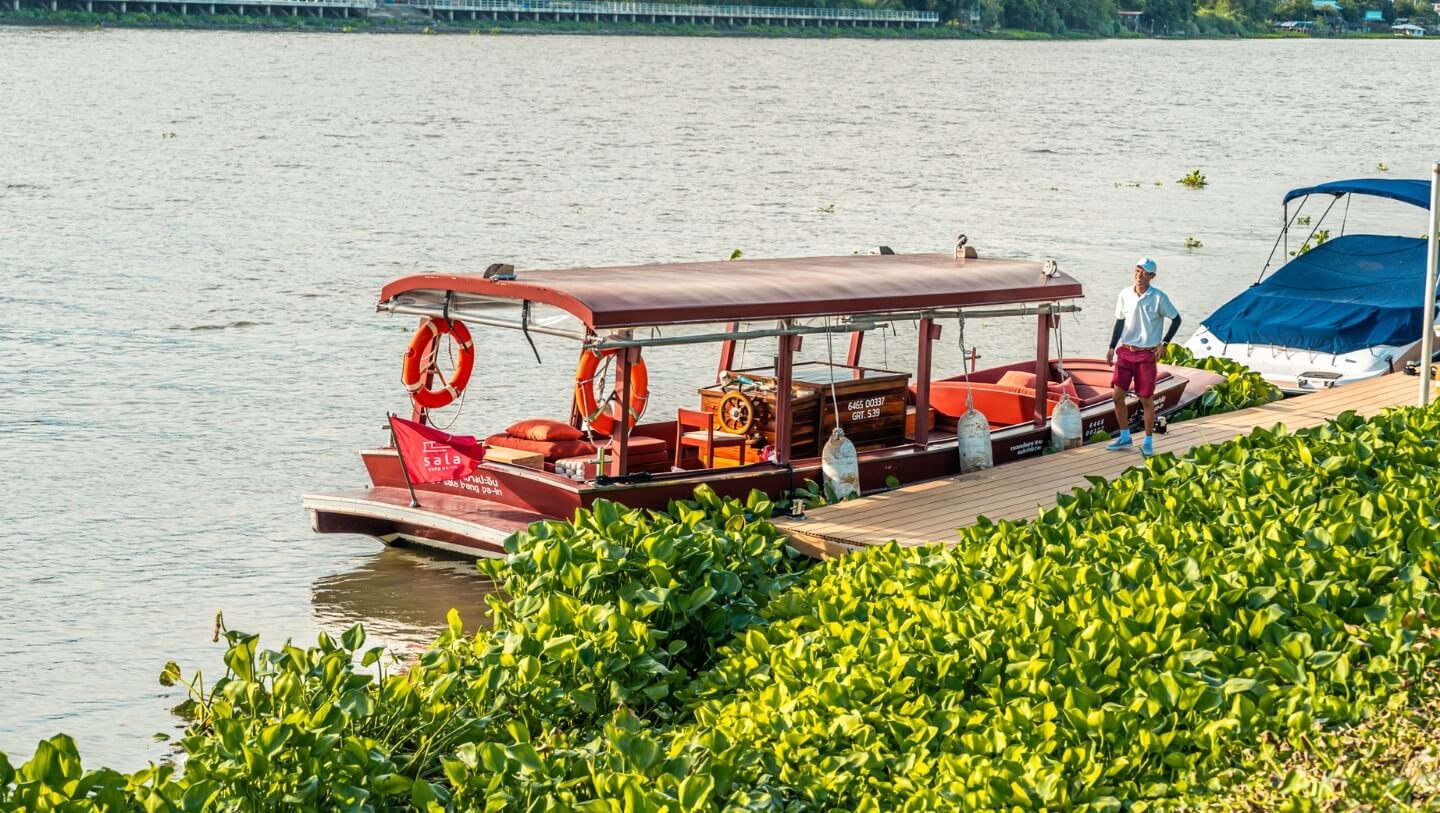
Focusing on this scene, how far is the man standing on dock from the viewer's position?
1611cm

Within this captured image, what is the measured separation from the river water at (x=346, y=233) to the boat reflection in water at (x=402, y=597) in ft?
0.17

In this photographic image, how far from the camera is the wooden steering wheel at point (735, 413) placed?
15242 mm

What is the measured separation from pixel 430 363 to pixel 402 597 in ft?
7.05

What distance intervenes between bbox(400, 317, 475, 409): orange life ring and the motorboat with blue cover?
11367 mm

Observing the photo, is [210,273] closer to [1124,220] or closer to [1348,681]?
[1124,220]

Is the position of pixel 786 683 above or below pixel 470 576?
above

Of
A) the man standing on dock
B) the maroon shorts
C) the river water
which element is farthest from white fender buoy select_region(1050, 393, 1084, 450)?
the river water

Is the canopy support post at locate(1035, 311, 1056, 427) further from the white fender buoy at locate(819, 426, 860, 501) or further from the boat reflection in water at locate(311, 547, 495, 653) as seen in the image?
the boat reflection in water at locate(311, 547, 495, 653)

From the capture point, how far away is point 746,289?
1461cm

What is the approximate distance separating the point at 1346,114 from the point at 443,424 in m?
74.0

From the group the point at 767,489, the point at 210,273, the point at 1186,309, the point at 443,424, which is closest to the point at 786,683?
the point at 767,489

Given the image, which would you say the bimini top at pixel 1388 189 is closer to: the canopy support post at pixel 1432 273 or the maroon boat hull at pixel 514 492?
the canopy support post at pixel 1432 273

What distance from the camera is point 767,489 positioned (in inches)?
574

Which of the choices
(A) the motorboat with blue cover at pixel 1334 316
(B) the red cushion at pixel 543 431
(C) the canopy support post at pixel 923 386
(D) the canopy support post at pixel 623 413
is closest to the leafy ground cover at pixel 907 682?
(D) the canopy support post at pixel 623 413
